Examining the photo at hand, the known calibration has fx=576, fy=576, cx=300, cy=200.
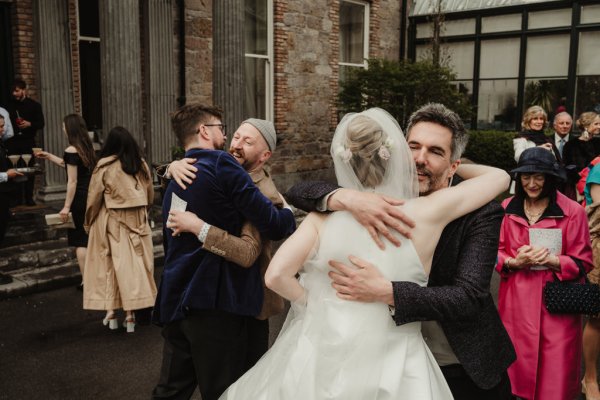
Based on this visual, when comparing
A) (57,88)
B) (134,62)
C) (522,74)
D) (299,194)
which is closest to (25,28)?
(57,88)

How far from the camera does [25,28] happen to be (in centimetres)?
947

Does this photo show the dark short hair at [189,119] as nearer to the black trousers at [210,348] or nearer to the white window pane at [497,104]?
the black trousers at [210,348]

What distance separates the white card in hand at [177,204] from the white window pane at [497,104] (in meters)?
15.9

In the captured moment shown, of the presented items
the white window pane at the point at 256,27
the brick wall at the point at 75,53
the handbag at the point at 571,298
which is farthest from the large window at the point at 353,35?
the handbag at the point at 571,298

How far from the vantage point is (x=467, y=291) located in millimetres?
2143

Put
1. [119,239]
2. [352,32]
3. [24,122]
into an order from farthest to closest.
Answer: [352,32], [24,122], [119,239]

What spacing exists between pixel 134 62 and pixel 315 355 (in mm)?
7608

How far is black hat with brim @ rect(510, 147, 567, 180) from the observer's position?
146 inches

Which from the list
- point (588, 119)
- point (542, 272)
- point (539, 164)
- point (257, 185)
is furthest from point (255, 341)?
point (588, 119)

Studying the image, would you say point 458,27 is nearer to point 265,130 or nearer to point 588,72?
point 588,72

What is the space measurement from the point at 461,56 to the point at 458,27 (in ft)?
2.96

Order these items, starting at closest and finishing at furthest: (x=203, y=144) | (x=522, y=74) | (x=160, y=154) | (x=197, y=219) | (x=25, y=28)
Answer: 1. (x=197, y=219)
2. (x=203, y=144)
3. (x=25, y=28)
4. (x=160, y=154)
5. (x=522, y=74)

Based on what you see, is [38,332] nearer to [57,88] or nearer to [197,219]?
[197,219]

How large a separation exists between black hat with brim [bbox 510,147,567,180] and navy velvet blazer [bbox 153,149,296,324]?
167 cm
